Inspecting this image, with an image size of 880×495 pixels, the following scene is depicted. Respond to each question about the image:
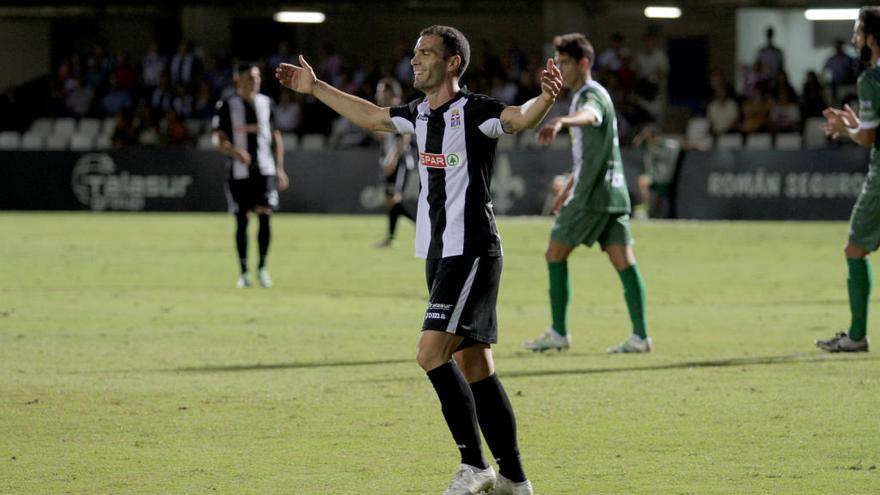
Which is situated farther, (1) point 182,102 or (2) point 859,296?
(1) point 182,102

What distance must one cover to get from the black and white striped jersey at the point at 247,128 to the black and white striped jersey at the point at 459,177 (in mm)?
10224

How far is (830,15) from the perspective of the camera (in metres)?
39.2

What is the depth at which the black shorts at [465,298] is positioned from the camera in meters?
6.21

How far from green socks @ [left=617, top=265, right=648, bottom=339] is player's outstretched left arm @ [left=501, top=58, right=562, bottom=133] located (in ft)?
16.1

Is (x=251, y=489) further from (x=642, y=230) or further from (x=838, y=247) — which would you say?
(x=642, y=230)

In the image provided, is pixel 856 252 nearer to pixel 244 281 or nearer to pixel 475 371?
pixel 475 371

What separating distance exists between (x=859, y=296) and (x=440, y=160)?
529 centimetres

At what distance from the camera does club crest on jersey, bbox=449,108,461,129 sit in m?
6.38

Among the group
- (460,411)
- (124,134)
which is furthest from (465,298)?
(124,134)

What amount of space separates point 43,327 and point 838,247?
1269 cm

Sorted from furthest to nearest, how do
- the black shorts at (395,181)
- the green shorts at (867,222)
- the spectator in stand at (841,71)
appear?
the spectator in stand at (841,71) < the black shorts at (395,181) < the green shorts at (867,222)

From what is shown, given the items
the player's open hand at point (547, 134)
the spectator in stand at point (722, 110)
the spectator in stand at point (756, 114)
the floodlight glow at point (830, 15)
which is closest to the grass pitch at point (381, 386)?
the player's open hand at point (547, 134)

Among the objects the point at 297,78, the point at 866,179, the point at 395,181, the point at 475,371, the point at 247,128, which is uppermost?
the point at 297,78

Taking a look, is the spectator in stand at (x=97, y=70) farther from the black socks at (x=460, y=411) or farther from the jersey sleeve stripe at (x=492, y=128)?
A: the black socks at (x=460, y=411)
